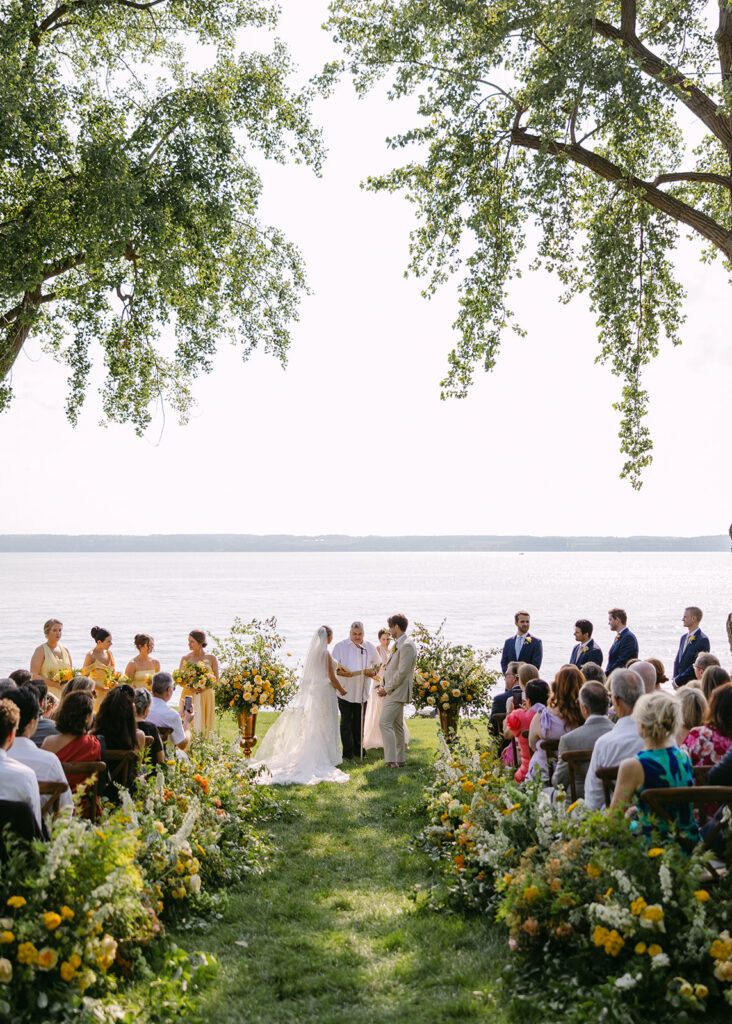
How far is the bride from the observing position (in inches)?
521

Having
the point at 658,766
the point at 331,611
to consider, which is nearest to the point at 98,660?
the point at 658,766

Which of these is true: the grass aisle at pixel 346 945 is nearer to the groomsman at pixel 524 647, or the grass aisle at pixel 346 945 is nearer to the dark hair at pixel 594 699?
the dark hair at pixel 594 699

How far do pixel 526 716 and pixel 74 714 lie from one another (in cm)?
392

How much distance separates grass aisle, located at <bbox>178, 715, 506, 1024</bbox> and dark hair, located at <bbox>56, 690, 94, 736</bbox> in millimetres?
1702

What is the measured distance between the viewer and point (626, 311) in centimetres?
1335

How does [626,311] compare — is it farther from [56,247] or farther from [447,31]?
[56,247]

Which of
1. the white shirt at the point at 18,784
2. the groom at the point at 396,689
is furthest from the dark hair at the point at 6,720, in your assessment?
the groom at the point at 396,689

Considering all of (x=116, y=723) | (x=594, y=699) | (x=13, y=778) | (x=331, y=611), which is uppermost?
→ (x=594, y=699)

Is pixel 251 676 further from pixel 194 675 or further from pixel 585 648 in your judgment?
pixel 585 648

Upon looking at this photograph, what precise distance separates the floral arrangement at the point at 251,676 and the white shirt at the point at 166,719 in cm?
407

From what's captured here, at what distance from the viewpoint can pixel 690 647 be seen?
12.5 metres

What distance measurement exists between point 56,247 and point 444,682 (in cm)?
823

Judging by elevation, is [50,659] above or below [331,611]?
above

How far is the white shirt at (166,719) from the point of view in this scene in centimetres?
848
